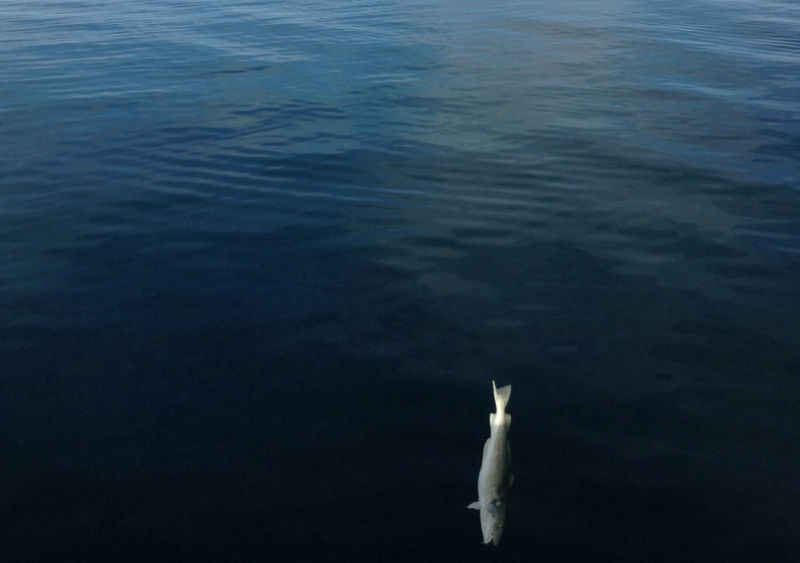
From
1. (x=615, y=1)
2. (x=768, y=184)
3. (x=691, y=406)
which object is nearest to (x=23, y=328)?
(x=691, y=406)

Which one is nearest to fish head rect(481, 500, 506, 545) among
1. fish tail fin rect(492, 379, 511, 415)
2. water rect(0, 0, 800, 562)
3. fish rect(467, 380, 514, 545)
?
fish rect(467, 380, 514, 545)

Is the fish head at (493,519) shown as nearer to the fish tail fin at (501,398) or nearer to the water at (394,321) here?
the fish tail fin at (501,398)

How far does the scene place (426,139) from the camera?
15.1m

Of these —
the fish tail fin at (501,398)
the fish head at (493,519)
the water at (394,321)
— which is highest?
the fish tail fin at (501,398)

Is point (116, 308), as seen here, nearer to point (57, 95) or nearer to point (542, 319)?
point (542, 319)

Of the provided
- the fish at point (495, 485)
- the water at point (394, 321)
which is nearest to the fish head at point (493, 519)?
the fish at point (495, 485)

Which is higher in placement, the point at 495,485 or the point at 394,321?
the point at 495,485

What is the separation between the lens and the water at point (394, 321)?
6.11 meters

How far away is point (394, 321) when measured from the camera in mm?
8859

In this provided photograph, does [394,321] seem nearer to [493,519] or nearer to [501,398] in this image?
[501,398]

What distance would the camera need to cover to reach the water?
611 cm

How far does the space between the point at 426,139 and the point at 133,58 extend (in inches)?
496

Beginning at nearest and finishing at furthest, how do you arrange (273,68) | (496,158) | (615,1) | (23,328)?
(23,328) → (496,158) → (273,68) → (615,1)

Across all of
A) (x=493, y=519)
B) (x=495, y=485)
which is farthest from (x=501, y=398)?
(x=493, y=519)
